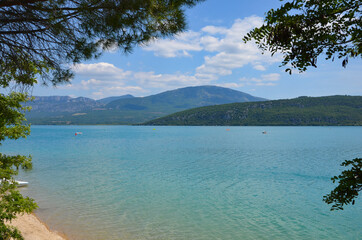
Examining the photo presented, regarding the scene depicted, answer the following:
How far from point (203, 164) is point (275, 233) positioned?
28.7m

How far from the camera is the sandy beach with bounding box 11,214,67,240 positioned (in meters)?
14.2

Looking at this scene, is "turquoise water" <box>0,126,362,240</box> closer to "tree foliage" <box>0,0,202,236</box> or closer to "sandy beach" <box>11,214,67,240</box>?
"sandy beach" <box>11,214,67,240</box>

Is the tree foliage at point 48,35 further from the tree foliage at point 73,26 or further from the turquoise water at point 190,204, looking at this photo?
the turquoise water at point 190,204

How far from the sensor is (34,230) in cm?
1512

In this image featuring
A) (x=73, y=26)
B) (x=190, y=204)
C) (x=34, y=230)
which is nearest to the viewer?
(x=73, y=26)

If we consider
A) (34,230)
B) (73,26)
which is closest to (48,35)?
(73,26)

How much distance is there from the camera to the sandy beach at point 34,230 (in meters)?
14.2

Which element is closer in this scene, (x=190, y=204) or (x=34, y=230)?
(x=34, y=230)

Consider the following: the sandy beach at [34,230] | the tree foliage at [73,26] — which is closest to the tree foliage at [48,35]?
the tree foliage at [73,26]

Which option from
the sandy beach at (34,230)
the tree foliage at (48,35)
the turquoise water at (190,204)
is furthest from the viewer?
the turquoise water at (190,204)

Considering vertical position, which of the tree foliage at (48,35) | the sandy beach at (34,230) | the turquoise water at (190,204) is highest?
the tree foliage at (48,35)

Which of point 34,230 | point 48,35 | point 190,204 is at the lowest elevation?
point 190,204

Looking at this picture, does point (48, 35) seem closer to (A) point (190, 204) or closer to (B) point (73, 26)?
(B) point (73, 26)

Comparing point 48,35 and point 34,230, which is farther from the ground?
point 48,35
